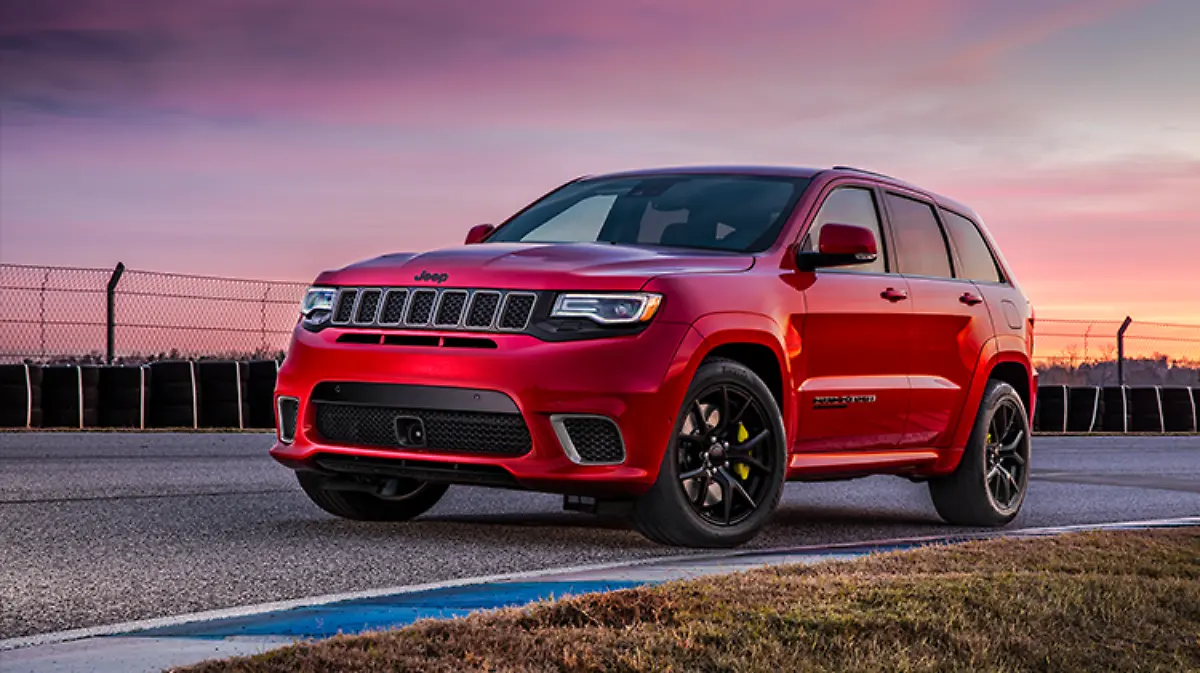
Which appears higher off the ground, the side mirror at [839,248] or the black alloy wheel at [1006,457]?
the side mirror at [839,248]

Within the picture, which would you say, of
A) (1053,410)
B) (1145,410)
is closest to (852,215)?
(1053,410)

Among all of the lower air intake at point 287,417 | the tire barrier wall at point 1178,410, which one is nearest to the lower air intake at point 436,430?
the lower air intake at point 287,417

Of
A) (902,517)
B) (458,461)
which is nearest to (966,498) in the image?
(902,517)

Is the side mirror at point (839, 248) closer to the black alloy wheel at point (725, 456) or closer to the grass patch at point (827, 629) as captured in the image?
the black alloy wheel at point (725, 456)

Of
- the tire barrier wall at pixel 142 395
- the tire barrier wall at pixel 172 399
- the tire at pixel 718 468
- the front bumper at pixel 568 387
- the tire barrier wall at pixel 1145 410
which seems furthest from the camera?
the tire barrier wall at pixel 1145 410

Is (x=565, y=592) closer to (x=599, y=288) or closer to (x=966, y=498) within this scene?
(x=599, y=288)

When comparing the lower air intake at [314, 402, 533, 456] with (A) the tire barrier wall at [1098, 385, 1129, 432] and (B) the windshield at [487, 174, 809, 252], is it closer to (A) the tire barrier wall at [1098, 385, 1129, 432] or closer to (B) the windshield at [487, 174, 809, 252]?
(B) the windshield at [487, 174, 809, 252]

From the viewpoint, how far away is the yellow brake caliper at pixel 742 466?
7.41 m

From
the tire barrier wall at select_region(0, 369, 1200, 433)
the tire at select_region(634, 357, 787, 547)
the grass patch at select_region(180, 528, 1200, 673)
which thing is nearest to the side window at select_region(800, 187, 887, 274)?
the tire at select_region(634, 357, 787, 547)

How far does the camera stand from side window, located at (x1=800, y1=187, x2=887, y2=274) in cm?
819

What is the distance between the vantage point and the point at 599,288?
6844 millimetres

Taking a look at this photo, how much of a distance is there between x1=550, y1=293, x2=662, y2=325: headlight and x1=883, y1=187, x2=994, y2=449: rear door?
2386 millimetres

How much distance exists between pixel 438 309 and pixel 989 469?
13.3ft

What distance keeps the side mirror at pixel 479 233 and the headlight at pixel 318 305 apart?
1.43m
